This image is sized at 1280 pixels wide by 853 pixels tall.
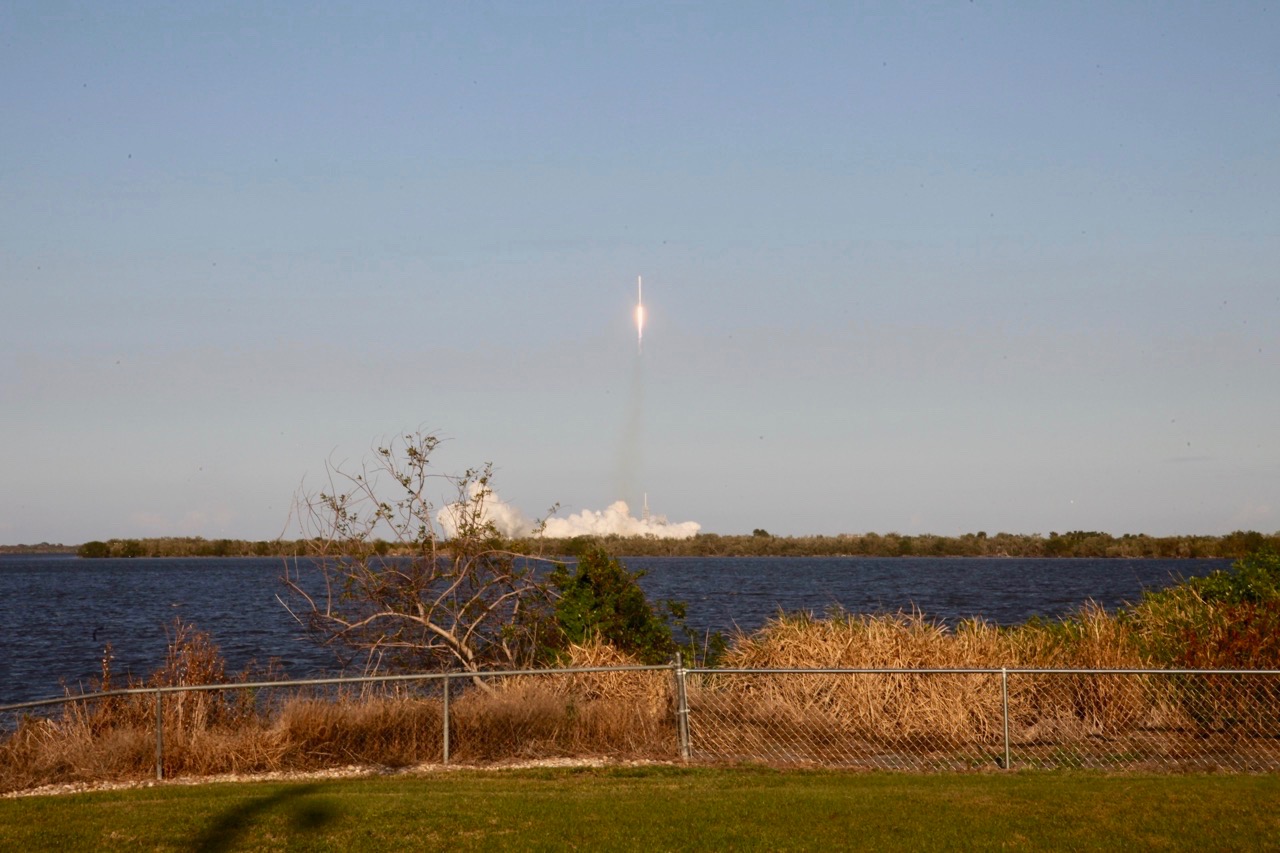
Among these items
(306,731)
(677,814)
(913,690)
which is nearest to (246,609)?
(306,731)

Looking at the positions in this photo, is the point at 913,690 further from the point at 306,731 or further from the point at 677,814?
the point at 306,731

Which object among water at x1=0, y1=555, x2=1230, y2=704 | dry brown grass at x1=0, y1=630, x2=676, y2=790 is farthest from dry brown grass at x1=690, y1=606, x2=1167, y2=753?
water at x1=0, y1=555, x2=1230, y2=704

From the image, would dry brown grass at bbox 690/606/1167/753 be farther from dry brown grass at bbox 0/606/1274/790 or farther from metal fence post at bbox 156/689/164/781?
metal fence post at bbox 156/689/164/781

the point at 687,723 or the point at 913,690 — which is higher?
the point at 913,690

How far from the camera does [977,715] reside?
677 inches

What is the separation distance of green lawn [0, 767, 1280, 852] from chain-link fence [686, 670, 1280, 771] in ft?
9.12

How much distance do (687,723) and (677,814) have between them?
12.0 feet

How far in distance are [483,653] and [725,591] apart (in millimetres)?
51842

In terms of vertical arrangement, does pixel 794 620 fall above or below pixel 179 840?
above

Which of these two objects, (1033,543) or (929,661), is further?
(1033,543)

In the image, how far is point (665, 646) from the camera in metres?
20.3

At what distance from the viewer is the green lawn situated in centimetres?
1044

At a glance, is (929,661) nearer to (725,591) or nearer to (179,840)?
(179,840)

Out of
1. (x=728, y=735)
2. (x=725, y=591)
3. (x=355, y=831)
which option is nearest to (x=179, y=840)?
(x=355, y=831)
